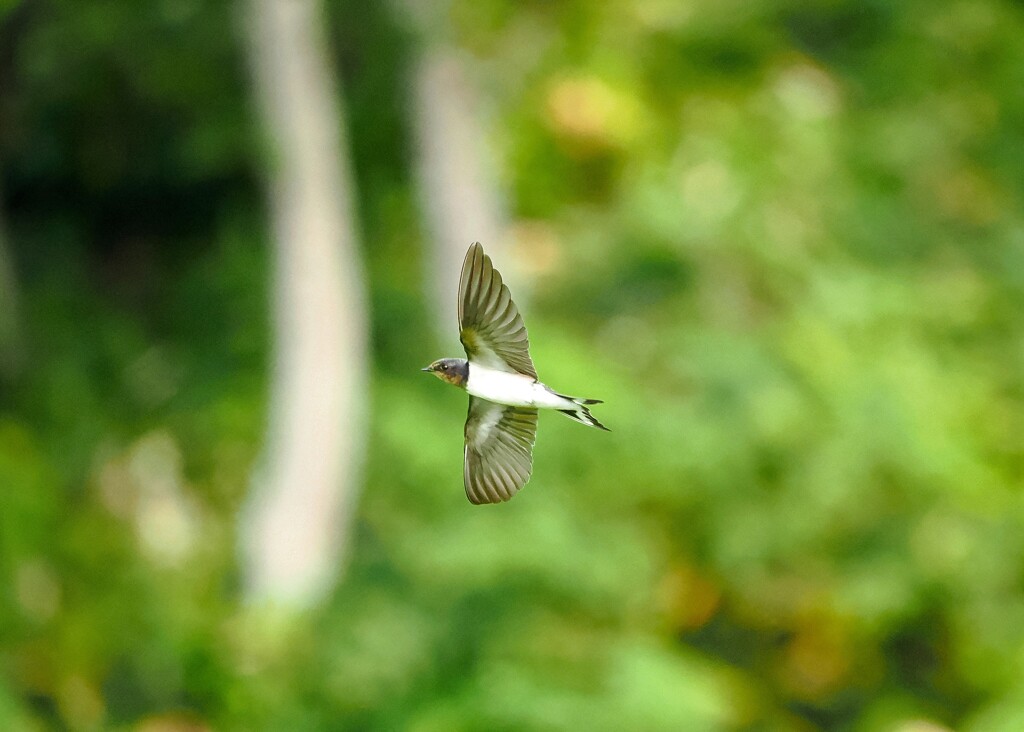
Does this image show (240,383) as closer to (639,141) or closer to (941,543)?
(639,141)

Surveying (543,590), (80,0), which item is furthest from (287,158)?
(543,590)

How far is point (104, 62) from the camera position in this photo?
7238 millimetres

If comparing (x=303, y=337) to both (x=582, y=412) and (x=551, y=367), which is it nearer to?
(x=551, y=367)

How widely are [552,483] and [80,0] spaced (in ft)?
9.79

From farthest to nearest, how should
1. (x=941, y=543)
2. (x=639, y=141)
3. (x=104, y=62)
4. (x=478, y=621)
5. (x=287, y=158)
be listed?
1. (x=639, y=141)
2. (x=104, y=62)
3. (x=287, y=158)
4. (x=941, y=543)
5. (x=478, y=621)

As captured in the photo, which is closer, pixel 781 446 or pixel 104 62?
pixel 781 446

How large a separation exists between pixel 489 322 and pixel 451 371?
Answer: 10cm

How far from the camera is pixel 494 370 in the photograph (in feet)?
6.24

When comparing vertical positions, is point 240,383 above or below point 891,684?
above

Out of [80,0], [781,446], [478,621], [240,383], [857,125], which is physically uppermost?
[857,125]

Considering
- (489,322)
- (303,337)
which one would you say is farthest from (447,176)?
(489,322)

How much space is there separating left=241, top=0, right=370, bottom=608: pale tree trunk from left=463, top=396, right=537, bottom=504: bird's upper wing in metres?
4.12

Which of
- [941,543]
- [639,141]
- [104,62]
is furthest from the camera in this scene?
→ [639,141]

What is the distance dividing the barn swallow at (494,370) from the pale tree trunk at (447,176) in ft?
16.5
